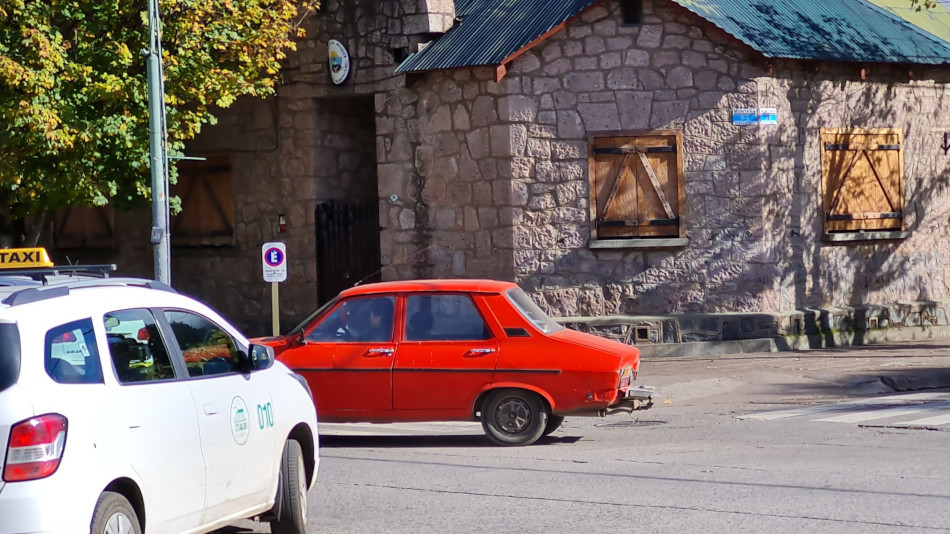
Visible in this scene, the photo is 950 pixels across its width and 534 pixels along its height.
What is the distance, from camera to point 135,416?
19.0ft

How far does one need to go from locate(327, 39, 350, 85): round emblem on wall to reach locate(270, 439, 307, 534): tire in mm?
13328

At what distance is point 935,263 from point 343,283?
9.79 metres

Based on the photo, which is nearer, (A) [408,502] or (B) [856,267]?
(A) [408,502]

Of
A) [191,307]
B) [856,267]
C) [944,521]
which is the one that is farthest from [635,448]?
[856,267]

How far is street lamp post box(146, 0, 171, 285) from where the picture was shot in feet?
52.0

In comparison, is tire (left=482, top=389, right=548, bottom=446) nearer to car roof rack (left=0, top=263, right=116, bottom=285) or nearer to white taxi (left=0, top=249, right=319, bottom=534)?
white taxi (left=0, top=249, right=319, bottom=534)

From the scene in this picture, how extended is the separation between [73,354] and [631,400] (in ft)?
22.5

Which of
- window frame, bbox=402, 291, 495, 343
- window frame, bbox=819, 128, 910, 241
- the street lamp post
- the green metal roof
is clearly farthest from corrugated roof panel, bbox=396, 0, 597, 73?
window frame, bbox=402, 291, 495, 343

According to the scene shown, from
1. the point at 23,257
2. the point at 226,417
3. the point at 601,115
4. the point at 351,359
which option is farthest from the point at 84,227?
the point at 226,417

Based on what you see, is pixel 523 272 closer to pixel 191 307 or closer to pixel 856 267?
pixel 856 267

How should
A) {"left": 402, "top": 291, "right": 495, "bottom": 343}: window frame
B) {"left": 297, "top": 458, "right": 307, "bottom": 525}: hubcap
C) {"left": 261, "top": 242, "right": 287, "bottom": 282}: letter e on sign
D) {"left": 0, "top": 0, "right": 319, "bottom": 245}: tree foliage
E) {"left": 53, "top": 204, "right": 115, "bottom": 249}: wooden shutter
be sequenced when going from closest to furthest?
{"left": 297, "top": 458, "right": 307, "bottom": 525}: hubcap
{"left": 402, "top": 291, "right": 495, "bottom": 343}: window frame
{"left": 261, "top": 242, "right": 287, "bottom": 282}: letter e on sign
{"left": 0, "top": 0, "right": 319, "bottom": 245}: tree foliage
{"left": 53, "top": 204, "right": 115, "bottom": 249}: wooden shutter

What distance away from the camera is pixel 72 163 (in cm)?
1714

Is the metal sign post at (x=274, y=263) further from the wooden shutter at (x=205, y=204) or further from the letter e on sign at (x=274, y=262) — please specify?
the wooden shutter at (x=205, y=204)

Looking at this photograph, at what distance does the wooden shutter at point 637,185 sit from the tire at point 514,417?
7380mm
